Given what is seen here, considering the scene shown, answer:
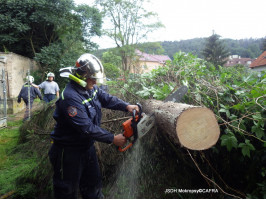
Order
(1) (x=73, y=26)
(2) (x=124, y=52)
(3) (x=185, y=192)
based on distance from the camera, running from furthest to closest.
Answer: (2) (x=124, y=52)
(1) (x=73, y=26)
(3) (x=185, y=192)

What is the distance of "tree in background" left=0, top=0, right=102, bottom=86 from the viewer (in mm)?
11266

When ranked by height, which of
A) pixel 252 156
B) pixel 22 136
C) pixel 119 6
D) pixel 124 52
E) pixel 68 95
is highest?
pixel 119 6

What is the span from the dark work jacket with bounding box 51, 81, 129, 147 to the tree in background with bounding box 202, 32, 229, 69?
3172 centimetres

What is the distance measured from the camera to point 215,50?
100 feet

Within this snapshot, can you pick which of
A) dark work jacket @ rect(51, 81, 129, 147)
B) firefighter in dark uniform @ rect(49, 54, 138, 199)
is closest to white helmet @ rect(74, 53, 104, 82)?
firefighter in dark uniform @ rect(49, 54, 138, 199)

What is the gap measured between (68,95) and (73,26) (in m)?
13.4

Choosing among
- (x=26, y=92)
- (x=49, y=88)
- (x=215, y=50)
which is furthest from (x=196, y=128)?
(x=215, y=50)

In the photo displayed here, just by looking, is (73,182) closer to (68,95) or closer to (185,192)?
(68,95)

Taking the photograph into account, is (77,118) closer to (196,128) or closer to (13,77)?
(196,128)

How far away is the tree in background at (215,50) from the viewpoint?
30.5 metres

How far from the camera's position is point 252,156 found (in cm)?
232

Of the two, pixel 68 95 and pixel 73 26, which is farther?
pixel 73 26

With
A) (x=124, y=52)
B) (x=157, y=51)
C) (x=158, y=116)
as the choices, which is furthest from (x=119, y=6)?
(x=158, y=116)

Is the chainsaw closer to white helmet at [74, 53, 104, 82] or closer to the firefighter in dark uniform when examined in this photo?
the firefighter in dark uniform
